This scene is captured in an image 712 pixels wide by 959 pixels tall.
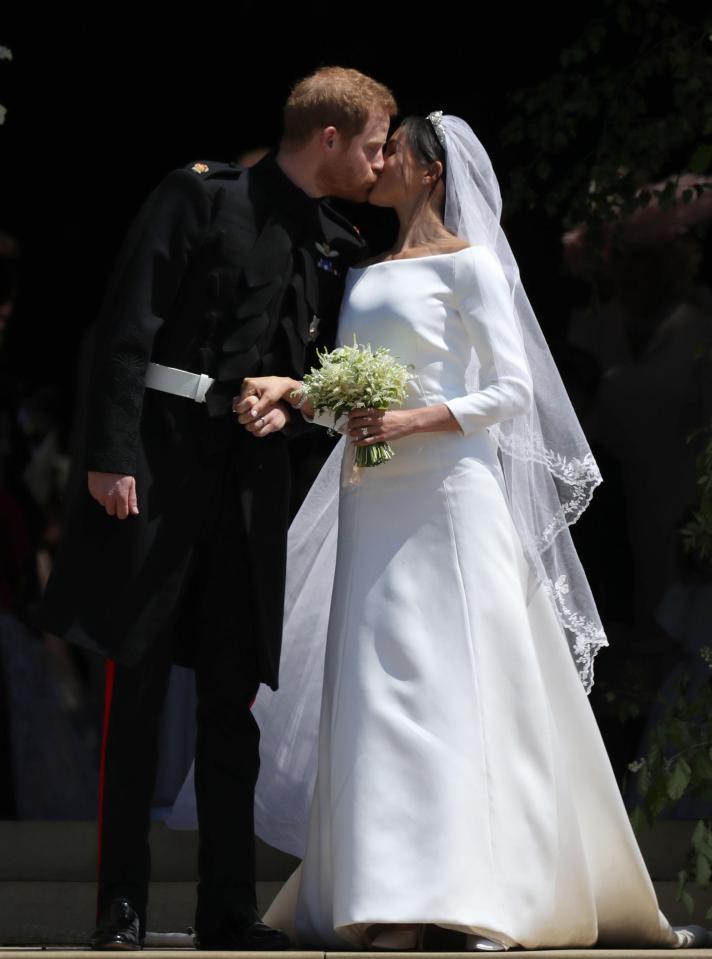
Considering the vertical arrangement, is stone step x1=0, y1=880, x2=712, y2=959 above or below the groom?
below

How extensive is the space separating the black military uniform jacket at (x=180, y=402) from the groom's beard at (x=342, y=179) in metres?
0.13

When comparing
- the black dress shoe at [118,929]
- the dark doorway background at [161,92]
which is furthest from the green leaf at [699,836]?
the dark doorway background at [161,92]

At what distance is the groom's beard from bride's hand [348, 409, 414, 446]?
0.61 meters

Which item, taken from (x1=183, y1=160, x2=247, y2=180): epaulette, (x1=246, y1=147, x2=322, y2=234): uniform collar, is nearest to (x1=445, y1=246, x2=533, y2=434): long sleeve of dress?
(x1=246, y1=147, x2=322, y2=234): uniform collar

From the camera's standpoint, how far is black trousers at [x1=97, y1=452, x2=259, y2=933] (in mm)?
3805

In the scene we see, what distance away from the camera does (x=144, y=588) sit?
3832 mm

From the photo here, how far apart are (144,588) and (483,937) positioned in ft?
3.54

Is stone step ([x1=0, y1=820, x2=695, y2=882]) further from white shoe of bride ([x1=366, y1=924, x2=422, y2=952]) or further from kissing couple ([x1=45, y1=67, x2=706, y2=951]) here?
white shoe of bride ([x1=366, y1=924, x2=422, y2=952])

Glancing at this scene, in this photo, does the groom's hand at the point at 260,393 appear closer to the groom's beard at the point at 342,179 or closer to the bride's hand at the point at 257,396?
the bride's hand at the point at 257,396

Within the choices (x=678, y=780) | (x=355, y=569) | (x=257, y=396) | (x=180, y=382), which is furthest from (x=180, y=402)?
→ (x=678, y=780)

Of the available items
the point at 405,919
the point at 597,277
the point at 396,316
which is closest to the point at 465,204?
the point at 396,316

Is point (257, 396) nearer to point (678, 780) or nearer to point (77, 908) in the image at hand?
point (678, 780)

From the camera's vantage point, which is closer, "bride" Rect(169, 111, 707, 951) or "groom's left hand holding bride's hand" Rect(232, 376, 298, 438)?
"bride" Rect(169, 111, 707, 951)

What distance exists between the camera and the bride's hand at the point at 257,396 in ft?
12.6
